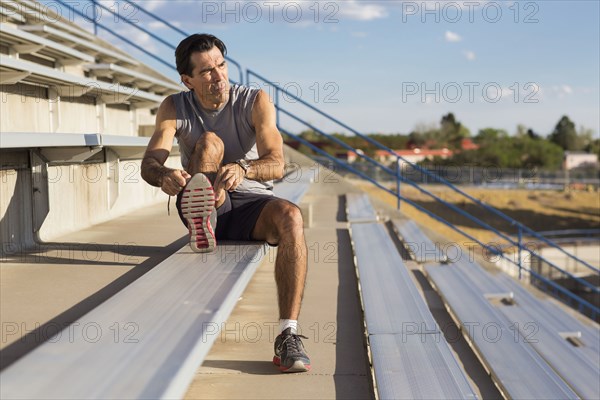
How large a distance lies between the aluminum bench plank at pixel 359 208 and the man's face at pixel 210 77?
4.33m

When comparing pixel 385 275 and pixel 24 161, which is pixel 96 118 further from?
pixel 385 275

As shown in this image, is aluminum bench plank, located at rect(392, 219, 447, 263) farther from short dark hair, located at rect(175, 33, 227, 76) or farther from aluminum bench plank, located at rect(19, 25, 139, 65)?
short dark hair, located at rect(175, 33, 227, 76)

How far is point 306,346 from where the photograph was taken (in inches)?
112

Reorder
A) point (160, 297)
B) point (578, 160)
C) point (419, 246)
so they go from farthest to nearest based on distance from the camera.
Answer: point (578, 160) → point (419, 246) → point (160, 297)

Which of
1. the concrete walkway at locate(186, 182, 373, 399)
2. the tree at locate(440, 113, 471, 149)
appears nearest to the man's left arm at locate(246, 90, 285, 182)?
the concrete walkway at locate(186, 182, 373, 399)

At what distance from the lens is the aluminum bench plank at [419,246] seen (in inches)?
246

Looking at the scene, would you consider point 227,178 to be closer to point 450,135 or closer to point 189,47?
point 189,47

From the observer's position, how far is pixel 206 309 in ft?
5.99

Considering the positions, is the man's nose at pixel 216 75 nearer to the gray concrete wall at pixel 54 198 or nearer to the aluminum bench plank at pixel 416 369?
the aluminum bench plank at pixel 416 369

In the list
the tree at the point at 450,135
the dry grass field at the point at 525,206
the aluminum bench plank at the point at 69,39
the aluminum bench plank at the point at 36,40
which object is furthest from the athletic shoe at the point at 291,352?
the tree at the point at 450,135

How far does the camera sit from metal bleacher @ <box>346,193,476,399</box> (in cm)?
244

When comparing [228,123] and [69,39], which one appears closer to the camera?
[228,123]

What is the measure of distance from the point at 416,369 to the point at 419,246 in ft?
13.2

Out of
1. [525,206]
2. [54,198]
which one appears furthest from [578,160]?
[54,198]
